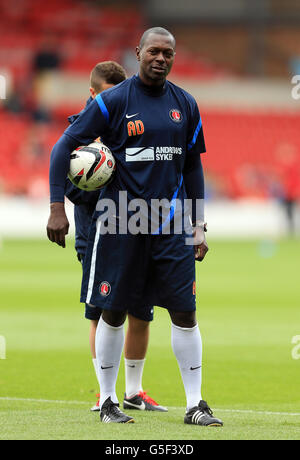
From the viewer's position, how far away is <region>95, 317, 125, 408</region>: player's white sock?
5.87m

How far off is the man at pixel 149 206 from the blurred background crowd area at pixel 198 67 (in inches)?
1061

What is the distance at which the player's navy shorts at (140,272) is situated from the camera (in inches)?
225

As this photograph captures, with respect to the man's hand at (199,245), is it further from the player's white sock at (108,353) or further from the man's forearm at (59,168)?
the man's forearm at (59,168)

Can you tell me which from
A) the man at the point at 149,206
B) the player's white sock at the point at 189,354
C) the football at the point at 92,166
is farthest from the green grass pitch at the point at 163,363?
the football at the point at 92,166

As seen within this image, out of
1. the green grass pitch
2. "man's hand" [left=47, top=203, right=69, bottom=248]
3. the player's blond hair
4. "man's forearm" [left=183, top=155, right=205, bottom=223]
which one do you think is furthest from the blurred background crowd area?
"man's hand" [left=47, top=203, right=69, bottom=248]

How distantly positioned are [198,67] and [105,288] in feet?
115

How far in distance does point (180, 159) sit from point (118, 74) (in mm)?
1112

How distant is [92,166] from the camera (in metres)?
5.64

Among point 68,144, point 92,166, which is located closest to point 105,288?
point 92,166

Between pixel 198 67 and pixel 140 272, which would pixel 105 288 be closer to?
pixel 140 272

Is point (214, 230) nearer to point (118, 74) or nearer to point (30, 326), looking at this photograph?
point (30, 326)
